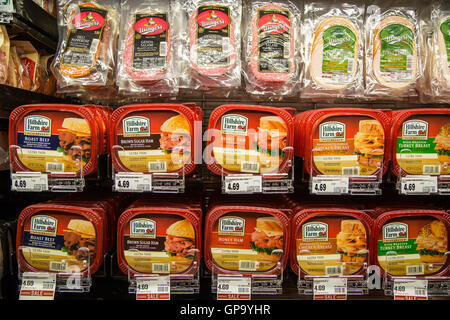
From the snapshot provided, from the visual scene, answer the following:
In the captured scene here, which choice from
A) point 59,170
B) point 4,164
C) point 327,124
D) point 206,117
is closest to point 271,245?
point 327,124

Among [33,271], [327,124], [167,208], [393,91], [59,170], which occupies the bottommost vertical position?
[33,271]

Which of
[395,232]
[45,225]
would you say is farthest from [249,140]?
[45,225]

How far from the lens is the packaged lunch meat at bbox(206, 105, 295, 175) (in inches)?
51.3

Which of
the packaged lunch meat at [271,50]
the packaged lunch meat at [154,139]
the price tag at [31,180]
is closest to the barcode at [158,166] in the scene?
the packaged lunch meat at [154,139]

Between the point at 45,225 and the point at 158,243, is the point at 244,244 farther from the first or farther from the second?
the point at 45,225

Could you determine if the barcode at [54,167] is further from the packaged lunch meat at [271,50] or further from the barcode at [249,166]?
the packaged lunch meat at [271,50]

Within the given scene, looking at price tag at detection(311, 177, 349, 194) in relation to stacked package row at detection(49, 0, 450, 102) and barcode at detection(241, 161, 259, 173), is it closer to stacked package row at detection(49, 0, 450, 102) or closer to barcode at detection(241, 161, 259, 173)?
barcode at detection(241, 161, 259, 173)

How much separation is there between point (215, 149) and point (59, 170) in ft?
2.36

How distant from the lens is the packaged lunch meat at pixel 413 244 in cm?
136

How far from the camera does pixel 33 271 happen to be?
1.34m

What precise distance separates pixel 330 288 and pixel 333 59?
1116 mm

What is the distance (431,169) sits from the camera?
1332 millimetres

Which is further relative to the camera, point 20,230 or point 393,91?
point 393,91
